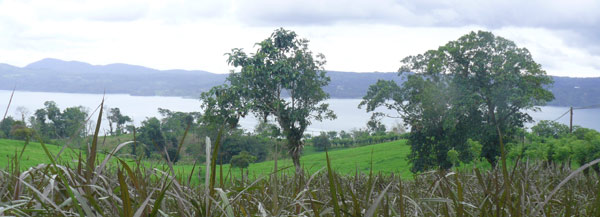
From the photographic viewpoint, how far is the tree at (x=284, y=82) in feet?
93.6

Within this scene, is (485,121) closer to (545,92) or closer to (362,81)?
(545,92)

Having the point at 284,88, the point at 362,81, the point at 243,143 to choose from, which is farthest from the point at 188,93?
the point at 284,88

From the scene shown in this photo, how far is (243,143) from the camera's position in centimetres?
4825

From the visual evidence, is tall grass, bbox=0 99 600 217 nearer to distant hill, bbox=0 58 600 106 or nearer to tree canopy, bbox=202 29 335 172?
tree canopy, bbox=202 29 335 172

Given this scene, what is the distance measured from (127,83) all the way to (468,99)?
160 m

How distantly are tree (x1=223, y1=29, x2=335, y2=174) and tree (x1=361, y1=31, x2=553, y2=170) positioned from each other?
353cm

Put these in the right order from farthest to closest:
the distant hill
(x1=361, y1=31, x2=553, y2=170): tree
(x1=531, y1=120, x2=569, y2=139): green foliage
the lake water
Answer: the distant hill
(x1=531, y1=120, x2=569, y2=139): green foliage
(x1=361, y1=31, x2=553, y2=170): tree
the lake water

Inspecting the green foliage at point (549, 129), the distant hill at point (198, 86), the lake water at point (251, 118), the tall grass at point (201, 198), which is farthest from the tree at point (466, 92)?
the distant hill at point (198, 86)

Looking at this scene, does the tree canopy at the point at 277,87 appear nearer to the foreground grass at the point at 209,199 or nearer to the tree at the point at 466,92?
the tree at the point at 466,92

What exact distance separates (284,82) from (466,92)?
11.0 meters

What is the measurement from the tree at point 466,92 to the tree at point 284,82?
353cm

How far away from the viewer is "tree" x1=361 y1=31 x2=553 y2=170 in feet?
92.3

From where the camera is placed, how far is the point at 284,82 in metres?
28.5

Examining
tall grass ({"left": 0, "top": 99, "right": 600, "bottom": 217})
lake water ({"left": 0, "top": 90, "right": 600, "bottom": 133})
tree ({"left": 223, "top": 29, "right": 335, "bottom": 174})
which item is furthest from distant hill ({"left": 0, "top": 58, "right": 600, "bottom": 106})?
tall grass ({"left": 0, "top": 99, "right": 600, "bottom": 217})
